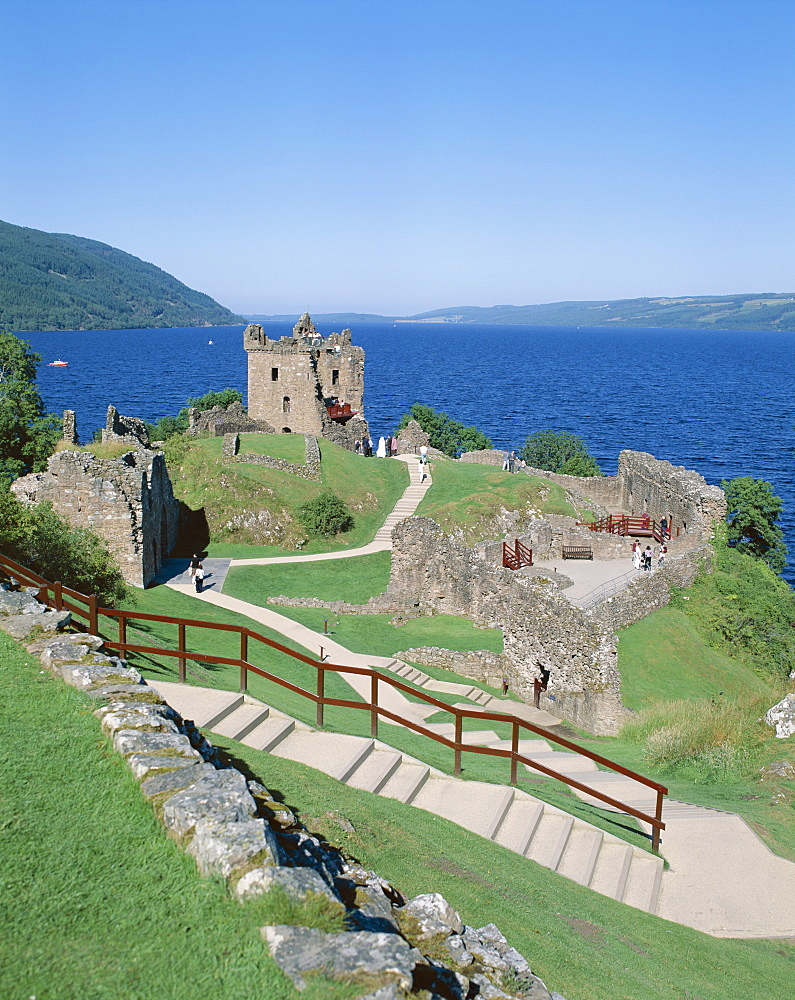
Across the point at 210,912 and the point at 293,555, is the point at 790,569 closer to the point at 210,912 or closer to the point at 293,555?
the point at 293,555

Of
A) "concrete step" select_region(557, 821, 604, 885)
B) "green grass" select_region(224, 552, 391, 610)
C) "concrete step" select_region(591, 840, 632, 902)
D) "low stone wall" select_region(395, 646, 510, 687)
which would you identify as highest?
"concrete step" select_region(557, 821, 604, 885)

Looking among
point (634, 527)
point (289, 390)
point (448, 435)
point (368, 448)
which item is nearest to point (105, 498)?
point (634, 527)

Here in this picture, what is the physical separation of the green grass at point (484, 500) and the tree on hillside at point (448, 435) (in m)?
24.8

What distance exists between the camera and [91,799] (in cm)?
775

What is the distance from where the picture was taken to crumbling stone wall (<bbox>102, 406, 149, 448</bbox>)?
46125mm

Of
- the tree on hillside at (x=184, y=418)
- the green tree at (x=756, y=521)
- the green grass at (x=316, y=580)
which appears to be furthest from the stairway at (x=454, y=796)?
the tree on hillside at (x=184, y=418)

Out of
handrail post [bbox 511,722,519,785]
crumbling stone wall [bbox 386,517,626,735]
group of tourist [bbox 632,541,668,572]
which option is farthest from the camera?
group of tourist [bbox 632,541,668,572]

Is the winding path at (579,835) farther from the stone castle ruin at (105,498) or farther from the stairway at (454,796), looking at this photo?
the stone castle ruin at (105,498)

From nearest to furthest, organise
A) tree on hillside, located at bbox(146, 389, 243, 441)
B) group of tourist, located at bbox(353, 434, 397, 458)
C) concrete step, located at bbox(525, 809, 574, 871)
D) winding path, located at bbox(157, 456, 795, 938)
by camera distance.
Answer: concrete step, located at bbox(525, 809, 574, 871)
winding path, located at bbox(157, 456, 795, 938)
group of tourist, located at bbox(353, 434, 397, 458)
tree on hillside, located at bbox(146, 389, 243, 441)

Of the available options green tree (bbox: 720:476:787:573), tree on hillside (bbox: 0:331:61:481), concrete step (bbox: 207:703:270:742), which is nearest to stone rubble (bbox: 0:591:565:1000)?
concrete step (bbox: 207:703:270:742)

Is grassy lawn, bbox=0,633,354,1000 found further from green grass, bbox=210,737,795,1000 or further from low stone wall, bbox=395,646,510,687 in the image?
low stone wall, bbox=395,646,510,687

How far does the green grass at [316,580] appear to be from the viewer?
3428cm

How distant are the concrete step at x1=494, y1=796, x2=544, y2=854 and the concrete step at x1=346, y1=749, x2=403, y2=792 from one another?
180 cm

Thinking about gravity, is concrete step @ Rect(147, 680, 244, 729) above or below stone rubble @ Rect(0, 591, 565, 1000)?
below
